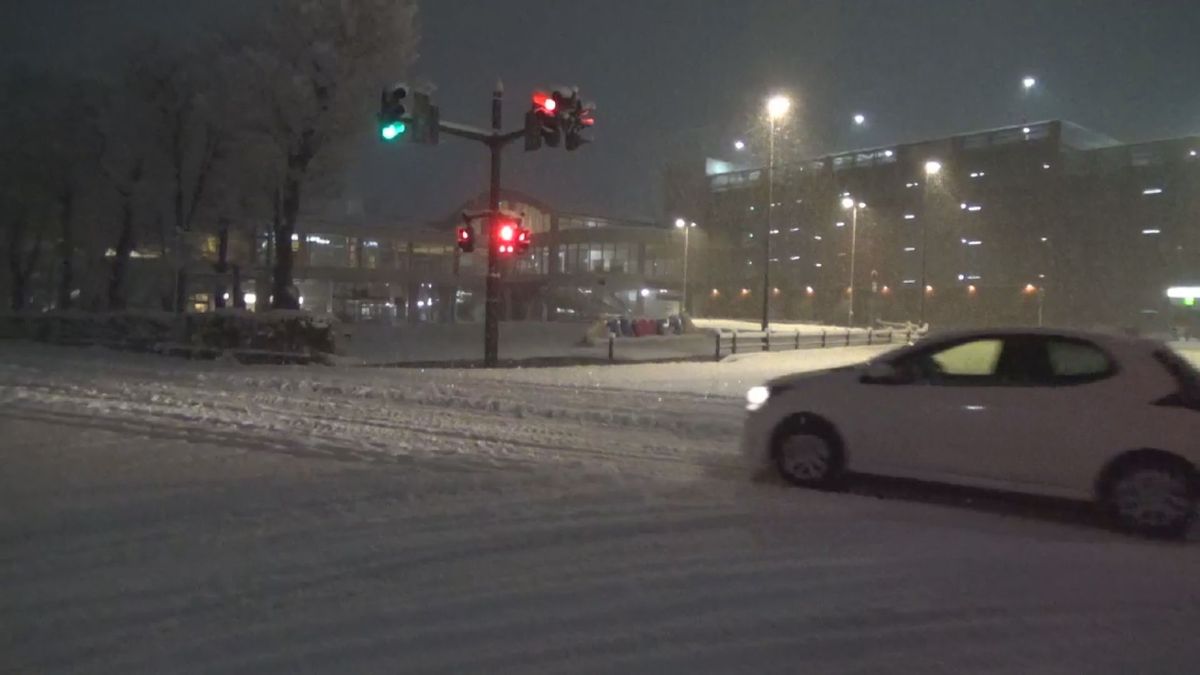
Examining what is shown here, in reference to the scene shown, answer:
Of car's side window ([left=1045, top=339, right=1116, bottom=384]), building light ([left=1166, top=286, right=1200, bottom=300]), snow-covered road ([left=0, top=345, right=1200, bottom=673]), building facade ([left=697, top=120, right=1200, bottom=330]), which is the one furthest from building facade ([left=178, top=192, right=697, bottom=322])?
car's side window ([left=1045, top=339, right=1116, bottom=384])

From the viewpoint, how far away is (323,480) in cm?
807

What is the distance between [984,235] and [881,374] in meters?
69.9

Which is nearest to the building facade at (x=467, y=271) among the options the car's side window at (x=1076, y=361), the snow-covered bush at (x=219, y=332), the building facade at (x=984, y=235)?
the building facade at (x=984, y=235)

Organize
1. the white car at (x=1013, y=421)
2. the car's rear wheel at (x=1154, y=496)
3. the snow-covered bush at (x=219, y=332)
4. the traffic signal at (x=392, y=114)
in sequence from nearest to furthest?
1. the car's rear wheel at (x=1154, y=496)
2. the white car at (x=1013, y=421)
3. the traffic signal at (x=392, y=114)
4. the snow-covered bush at (x=219, y=332)

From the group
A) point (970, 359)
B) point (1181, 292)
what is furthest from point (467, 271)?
point (970, 359)

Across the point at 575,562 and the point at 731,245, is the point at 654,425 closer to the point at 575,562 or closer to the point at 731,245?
the point at 575,562

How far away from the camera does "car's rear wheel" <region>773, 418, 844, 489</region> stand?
26.9 feet

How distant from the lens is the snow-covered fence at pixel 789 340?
30.8 metres

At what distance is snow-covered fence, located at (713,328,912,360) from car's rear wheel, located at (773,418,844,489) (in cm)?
1962

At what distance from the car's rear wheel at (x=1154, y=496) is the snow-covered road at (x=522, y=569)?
0.64ft

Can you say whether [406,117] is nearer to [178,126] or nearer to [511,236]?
[511,236]

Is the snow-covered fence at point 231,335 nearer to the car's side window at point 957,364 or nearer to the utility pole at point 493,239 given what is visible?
the utility pole at point 493,239

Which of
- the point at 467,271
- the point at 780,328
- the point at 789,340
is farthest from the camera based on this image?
the point at 467,271

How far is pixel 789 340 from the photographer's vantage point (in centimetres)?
3444
